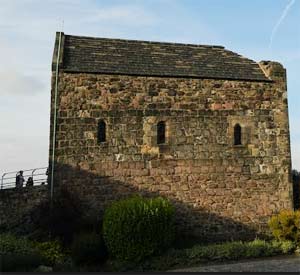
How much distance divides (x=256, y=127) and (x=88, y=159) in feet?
25.2

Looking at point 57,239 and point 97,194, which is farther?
point 97,194

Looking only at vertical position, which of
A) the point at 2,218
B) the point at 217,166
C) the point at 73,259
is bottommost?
the point at 73,259

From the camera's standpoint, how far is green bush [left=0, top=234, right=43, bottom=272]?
1443 centimetres

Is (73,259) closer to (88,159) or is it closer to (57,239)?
(57,239)

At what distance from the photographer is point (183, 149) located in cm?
1956

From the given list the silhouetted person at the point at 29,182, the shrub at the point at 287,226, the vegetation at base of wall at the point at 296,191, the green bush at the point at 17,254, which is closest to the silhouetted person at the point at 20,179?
the silhouetted person at the point at 29,182

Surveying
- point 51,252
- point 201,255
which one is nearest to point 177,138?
point 201,255

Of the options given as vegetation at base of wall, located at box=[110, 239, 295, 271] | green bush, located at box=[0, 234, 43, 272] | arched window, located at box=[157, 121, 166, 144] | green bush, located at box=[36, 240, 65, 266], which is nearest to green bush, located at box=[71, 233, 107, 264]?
green bush, located at box=[36, 240, 65, 266]

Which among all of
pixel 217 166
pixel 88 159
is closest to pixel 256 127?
pixel 217 166

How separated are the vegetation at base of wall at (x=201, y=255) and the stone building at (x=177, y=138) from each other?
262cm

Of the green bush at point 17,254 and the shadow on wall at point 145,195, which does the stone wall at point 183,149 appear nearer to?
the shadow on wall at point 145,195

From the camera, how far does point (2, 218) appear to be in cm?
1836

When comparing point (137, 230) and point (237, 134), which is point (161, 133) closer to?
point (237, 134)

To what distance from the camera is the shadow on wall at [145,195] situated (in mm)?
18578
